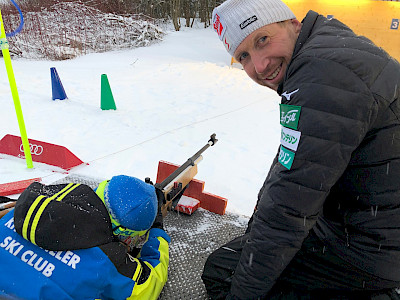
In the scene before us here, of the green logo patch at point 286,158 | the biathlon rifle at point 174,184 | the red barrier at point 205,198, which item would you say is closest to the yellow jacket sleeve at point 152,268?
the biathlon rifle at point 174,184

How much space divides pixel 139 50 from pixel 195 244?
10243mm

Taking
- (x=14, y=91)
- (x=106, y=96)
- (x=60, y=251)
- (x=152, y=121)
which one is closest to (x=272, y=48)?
(x=60, y=251)

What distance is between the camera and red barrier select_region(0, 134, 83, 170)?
336 cm

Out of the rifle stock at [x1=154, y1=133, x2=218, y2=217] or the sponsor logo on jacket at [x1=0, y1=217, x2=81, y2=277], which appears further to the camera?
the rifle stock at [x1=154, y1=133, x2=218, y2=217]

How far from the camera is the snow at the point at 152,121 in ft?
11.3

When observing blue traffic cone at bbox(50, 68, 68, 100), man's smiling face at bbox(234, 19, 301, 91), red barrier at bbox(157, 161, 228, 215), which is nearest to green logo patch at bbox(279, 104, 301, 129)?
man's smiling face at bbox(234, 19, 301, 91)

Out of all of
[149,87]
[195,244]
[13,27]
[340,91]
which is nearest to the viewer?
[340,91]

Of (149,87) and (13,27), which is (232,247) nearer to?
(149,87)

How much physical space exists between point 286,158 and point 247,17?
61 centimetres

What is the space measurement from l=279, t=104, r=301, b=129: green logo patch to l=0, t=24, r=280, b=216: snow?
5.89 ft

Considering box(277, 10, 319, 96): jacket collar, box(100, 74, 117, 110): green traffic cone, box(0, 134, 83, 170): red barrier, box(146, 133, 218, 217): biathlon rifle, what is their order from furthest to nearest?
box(100, 74, 117, 110): green traffic cone, box(0, 134, 83, 170): red barrier, box(146, 133, 218, 217): biathlon rifle, box(277, 10, 319, 96): jacket collar

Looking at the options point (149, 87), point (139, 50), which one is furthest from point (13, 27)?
point (149, 87)

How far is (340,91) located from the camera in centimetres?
100

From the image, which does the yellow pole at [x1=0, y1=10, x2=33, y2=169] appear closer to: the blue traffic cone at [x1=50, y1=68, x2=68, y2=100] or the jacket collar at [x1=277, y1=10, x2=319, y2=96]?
the jacket collar at [x1=277, y1=10, x2=319, y2=96]
